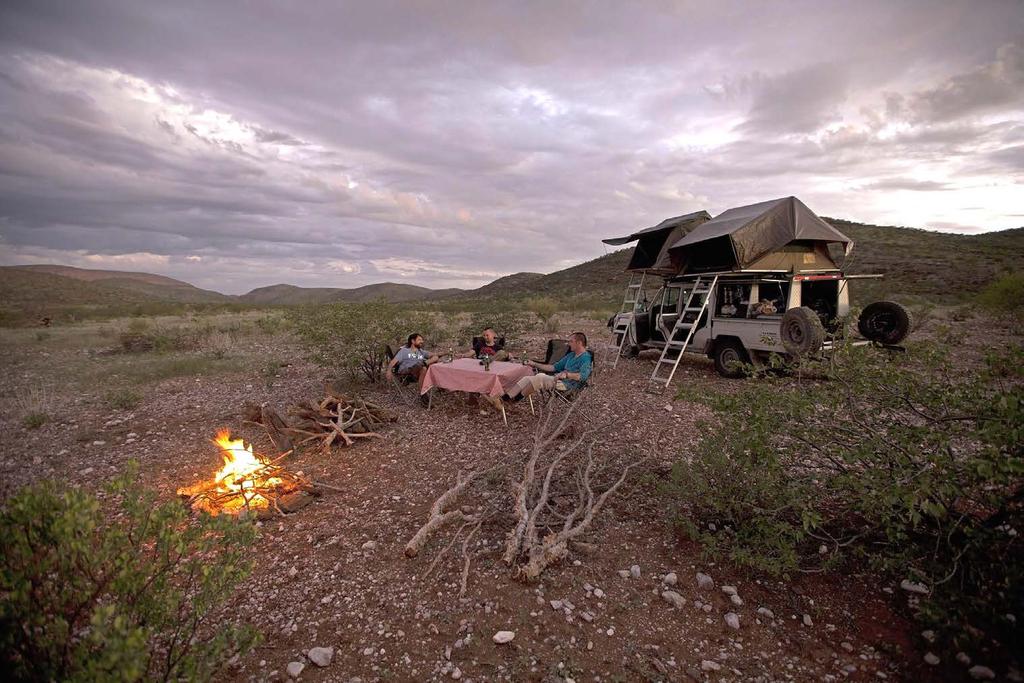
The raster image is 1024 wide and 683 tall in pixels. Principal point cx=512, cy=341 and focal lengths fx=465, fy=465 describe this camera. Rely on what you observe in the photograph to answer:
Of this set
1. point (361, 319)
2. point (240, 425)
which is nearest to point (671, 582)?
point (240, 425)

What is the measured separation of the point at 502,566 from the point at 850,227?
163 feet

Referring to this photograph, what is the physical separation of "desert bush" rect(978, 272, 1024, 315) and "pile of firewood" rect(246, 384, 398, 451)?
17339 millimetres

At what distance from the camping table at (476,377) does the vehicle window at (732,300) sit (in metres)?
4.28

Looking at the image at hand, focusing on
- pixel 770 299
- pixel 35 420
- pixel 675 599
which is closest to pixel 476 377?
pixel 675 599

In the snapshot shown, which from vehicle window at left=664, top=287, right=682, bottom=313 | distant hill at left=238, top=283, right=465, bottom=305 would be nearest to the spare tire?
vehicle window at left=664, top=287, right=682, bottom=313

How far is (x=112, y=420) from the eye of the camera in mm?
6992

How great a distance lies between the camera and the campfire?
419 centimetres

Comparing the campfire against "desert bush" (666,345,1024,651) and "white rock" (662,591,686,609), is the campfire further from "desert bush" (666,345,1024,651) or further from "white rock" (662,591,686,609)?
"desert bush" (666,345,1024,651)

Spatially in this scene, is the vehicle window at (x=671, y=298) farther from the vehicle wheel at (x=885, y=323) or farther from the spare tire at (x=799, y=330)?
the vehicle wheel at (x=885, y=323)

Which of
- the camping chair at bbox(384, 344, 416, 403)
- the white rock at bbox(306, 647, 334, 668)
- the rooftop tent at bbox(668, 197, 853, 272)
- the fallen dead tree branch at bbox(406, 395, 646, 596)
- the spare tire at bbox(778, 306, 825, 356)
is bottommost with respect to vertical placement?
the white rock at bbox(306, 647, 334, 668)

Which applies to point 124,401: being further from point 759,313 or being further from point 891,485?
point 759,313

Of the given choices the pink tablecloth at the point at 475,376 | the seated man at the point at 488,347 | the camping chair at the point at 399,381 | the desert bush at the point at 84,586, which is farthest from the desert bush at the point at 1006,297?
the desert bush at the point at 84,586

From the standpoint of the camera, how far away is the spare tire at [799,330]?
6734 millimetres

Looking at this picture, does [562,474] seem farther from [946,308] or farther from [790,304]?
[946,308]
